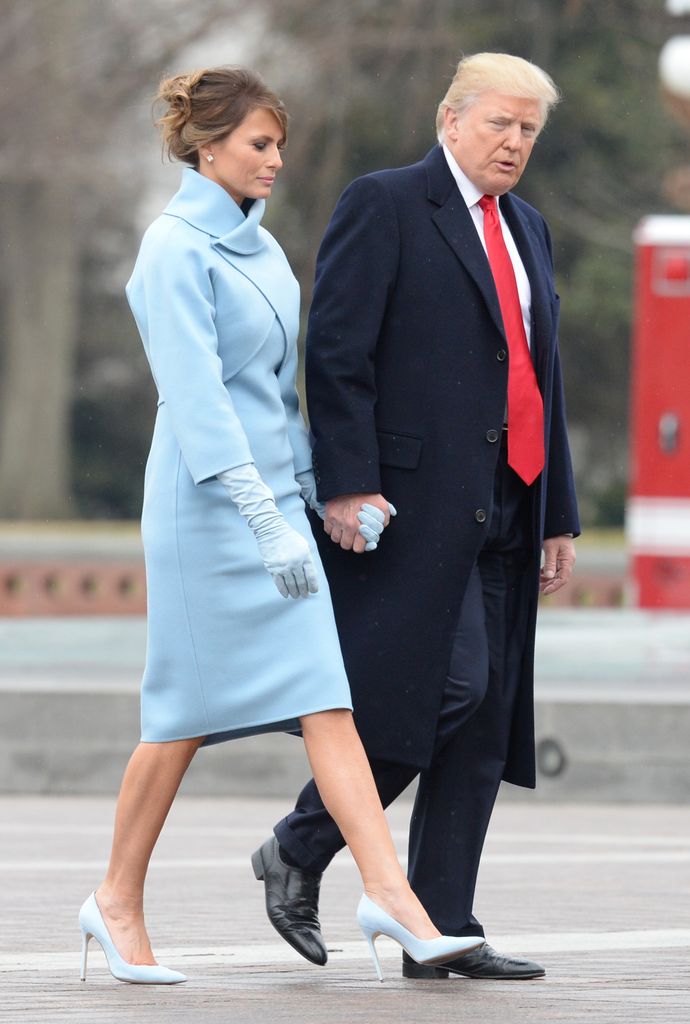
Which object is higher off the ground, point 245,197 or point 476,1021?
point 245,197

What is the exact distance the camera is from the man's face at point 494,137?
4.74 meters

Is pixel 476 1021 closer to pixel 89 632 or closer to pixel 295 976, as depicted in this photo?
pixel 295 976

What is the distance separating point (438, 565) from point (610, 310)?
2670 cm

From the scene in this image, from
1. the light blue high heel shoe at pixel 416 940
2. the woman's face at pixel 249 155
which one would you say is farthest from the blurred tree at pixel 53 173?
the light blue high heel shoe at pixel 416 940

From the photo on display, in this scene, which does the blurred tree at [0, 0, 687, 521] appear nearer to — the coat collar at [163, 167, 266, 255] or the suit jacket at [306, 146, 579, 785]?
the suit jacket at [306, 146, 579, 785]

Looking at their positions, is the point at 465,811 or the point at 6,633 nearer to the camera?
the point at 465,811

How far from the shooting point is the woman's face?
4598 mm

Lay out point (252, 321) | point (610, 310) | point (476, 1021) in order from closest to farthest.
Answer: point (476, 1021)
point (252, 321)
point (610, 310)

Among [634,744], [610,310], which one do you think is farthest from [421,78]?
[634,744]

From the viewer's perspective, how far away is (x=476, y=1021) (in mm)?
4199

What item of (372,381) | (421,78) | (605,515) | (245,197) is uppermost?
(421,78)

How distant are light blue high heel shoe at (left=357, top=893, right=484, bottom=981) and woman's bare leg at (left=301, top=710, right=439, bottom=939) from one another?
0.5 inches

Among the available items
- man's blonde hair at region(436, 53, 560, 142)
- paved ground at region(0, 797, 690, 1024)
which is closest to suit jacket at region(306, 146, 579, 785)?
man's blonde hair at region(436, 53, 560, 142)

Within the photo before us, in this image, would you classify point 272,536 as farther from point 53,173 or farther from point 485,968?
point 53,173
